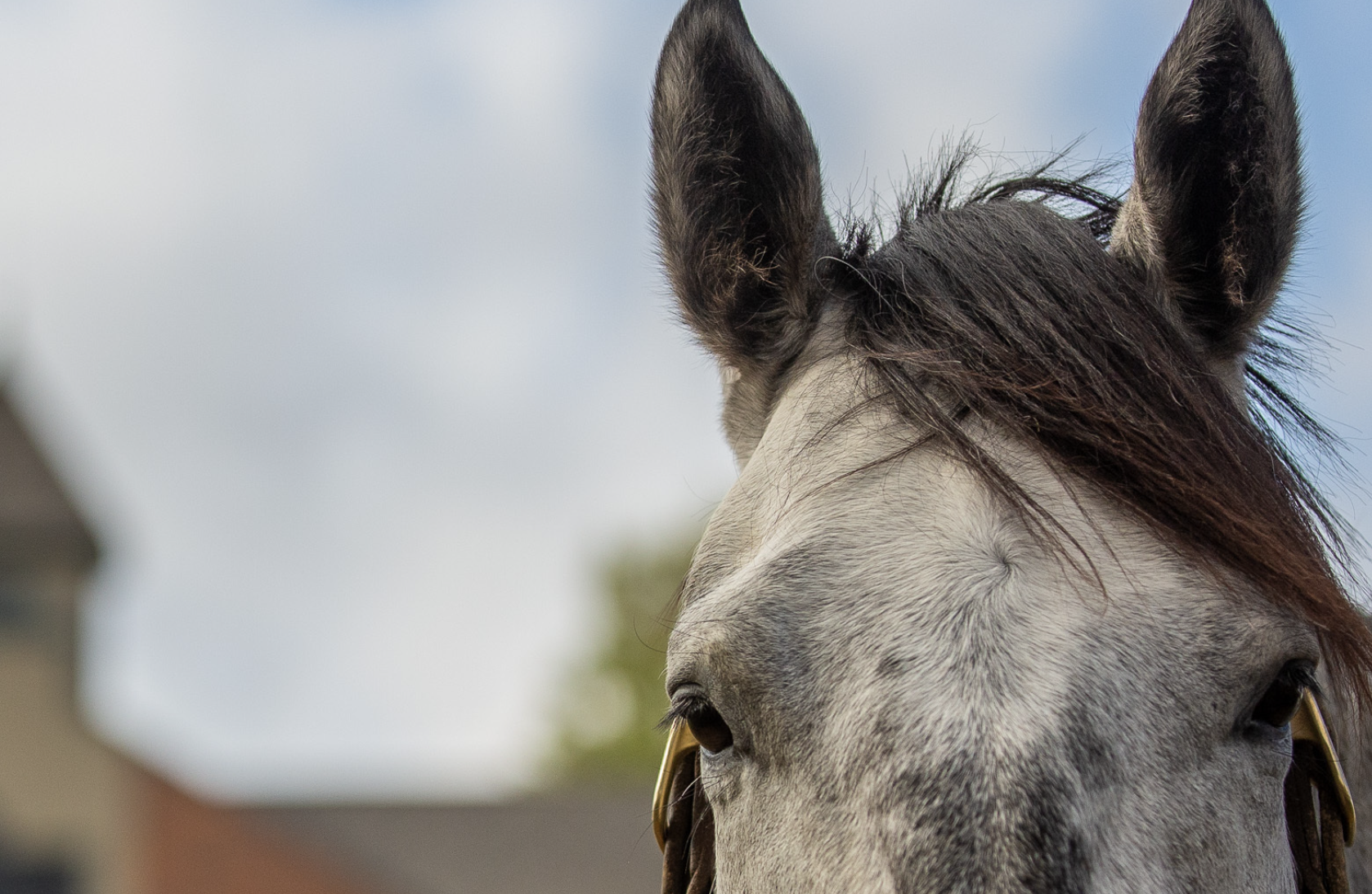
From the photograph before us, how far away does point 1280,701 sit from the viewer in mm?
1923

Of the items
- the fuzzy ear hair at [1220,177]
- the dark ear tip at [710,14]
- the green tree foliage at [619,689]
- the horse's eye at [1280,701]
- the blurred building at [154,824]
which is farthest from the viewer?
the green tree foliage at [619,689]

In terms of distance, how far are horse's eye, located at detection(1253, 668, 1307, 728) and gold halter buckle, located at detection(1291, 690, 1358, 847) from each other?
0.61 ft

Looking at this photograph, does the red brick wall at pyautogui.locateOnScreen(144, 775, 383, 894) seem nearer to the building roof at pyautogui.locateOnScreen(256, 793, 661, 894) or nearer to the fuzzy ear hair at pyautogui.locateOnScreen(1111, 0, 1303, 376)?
the building roof at pyautogui.locateOnScreen(256, 793, 661, 894)

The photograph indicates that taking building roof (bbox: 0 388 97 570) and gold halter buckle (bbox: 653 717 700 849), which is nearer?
gold halter buckle (bbox: 653 717 700 849)

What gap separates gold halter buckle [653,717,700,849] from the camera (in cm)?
247

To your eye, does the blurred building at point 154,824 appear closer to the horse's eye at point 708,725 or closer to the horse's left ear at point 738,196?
the horse's left ear at point 738,196

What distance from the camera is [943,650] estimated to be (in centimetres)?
176

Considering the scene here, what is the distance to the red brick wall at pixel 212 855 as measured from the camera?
23250mm

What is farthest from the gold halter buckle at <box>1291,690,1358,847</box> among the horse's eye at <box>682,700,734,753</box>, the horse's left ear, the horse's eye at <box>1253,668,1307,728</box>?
the horse's left ear

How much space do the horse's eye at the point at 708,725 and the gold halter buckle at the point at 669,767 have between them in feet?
0.82

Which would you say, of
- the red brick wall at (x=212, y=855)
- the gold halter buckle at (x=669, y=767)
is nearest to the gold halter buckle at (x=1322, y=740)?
the gold halter buckle at (x=669, y=767)

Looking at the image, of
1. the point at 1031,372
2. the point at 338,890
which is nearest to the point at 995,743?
the point at 1031,372

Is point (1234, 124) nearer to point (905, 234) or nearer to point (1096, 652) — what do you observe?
point (905, 234)

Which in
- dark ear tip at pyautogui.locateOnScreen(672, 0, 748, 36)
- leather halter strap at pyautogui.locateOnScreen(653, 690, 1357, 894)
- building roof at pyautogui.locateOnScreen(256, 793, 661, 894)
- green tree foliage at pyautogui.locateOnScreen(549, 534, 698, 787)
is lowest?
leather halter strap at pyautogui.locateOnScreen(653, 690, 1357, 894)
